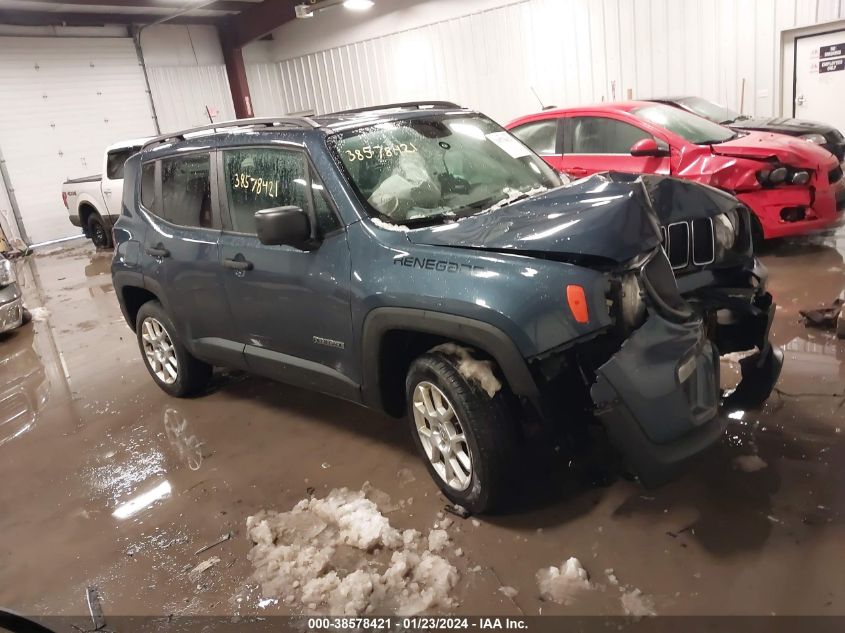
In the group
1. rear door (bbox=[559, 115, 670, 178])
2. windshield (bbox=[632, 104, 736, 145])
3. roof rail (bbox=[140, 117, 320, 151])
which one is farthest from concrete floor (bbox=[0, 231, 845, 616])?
windshield (bbox=[632, 104, 736, 145])

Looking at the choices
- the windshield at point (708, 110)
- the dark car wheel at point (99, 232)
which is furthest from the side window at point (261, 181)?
the dark car wheel at point (99, 232)

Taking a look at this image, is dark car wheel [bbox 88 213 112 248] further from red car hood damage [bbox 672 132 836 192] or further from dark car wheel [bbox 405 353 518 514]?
dark car wheel [bbox 405 353 518 514]

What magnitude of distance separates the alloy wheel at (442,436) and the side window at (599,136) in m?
4.73

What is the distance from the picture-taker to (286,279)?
132 inches

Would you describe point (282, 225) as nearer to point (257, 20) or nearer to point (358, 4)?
point (358, 4)

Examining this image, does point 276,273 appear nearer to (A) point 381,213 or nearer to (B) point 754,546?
(A) point 381,213

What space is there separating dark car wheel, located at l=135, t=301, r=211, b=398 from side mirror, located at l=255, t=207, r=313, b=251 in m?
1.82

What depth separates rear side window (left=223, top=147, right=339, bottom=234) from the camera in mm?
3221

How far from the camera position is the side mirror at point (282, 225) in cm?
292

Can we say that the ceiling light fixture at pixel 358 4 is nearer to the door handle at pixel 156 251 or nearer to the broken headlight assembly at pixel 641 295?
the door handle at pixel 156 251

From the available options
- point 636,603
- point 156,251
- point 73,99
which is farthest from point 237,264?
point 73,99

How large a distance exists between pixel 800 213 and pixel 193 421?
5.56 meters

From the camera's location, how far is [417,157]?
3.40m

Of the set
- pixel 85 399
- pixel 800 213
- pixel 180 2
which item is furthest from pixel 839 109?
pixel 180 2
